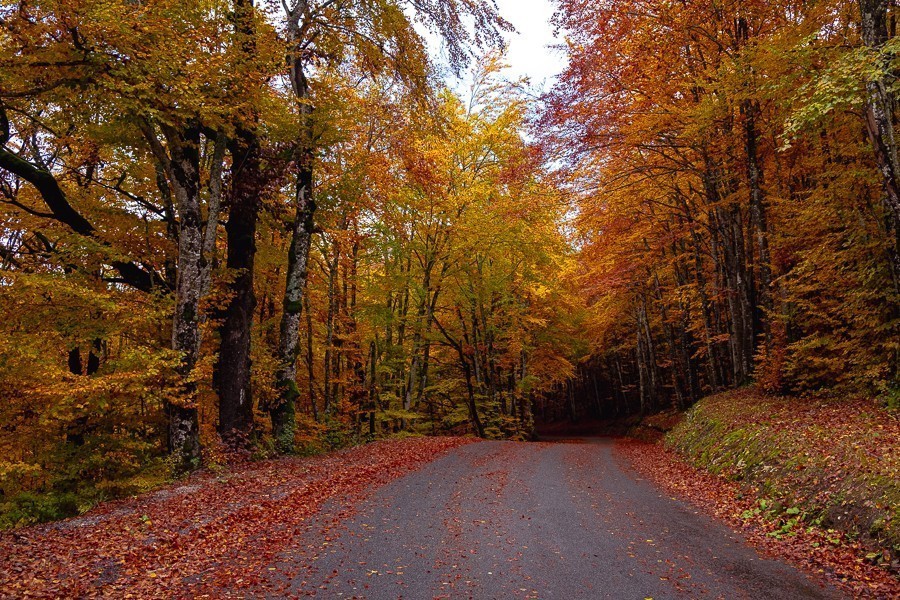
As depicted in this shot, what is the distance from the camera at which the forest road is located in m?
4.86

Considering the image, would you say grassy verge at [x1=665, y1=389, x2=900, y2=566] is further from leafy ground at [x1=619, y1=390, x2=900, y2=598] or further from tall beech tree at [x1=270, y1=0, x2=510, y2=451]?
tall beech tree at [x1=270, y1=0, x2=510, y2=451]

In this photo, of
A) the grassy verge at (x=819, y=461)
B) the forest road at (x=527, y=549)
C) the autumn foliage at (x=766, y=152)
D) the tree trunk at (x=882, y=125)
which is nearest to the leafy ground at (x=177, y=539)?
the forest road at (x=527, y=549)

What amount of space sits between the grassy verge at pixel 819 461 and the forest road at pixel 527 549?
983mm

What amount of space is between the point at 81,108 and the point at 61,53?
2371mm

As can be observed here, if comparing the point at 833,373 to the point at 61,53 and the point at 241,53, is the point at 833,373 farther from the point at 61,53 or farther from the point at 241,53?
the point at 61,53

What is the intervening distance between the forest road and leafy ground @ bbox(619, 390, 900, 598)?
17.3 inches

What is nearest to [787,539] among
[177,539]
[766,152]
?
Answer: [177,539]

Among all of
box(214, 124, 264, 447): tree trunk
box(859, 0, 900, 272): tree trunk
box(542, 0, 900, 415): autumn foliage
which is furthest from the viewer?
box(214, 124, 264, 447): tree trunk

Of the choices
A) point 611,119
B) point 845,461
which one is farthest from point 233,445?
point 611,119

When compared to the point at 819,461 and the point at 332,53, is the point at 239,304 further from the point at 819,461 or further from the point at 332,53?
the point at 819,461

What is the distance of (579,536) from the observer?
6.51 meters

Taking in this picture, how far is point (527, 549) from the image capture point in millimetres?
5996

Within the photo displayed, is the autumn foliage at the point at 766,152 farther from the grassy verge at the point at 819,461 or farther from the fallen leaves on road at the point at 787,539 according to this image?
the fallen leaves on road at the point at 787,539

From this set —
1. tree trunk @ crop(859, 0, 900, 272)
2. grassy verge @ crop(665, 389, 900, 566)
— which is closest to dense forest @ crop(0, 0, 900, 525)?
tree trunk @ crop(859, 0, 900, 272)
